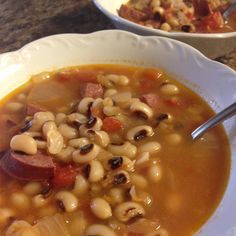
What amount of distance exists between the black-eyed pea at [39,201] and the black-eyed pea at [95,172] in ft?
0.47

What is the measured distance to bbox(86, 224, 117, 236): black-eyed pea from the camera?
1273 millimetres

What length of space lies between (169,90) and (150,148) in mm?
289

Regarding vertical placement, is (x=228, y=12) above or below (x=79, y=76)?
below

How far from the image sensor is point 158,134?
5.16 ft

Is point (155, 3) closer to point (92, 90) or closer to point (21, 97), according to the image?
point (92, 90)

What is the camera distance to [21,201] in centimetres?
139

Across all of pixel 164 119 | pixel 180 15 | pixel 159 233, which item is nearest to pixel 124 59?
pixel 164 119

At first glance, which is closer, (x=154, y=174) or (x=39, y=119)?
(x=154, y=174)

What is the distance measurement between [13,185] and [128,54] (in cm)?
70

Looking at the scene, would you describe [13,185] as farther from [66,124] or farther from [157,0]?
[157,0]

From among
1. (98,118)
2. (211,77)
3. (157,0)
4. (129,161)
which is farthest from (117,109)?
(157,0)

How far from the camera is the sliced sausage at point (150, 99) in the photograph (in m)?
1.66

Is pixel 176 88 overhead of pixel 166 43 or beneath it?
beneath

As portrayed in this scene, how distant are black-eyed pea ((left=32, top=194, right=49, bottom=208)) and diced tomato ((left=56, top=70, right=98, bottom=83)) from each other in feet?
1.82
